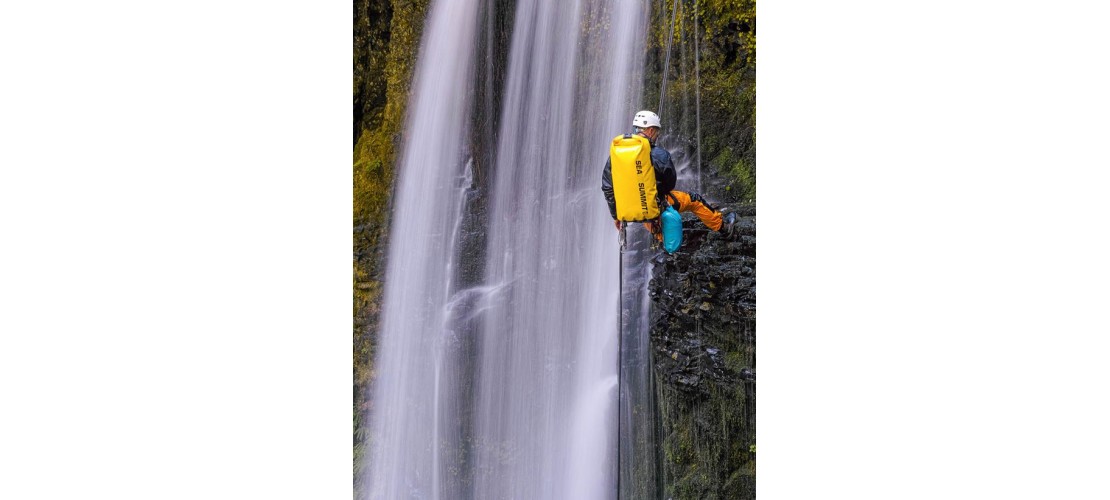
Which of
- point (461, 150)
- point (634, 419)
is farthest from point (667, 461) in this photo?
point (461, 150)

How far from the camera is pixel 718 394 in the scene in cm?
389

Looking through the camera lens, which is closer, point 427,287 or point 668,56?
point 668,56

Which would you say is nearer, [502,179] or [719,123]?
[719,123]

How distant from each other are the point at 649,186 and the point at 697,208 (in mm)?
216

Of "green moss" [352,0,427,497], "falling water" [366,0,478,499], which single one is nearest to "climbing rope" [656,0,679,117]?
"falling water" [366,0,478,499]

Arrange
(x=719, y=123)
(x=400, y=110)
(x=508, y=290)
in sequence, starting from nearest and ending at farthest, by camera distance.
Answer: (x=719, y=123), (x=508, y=290), (x=400, y=110)

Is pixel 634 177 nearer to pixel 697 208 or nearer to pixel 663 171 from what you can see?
pixel 663 171

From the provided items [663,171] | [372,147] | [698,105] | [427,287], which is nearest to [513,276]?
[427,287]

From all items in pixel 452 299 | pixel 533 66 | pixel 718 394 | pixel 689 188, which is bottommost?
pixel 718 394

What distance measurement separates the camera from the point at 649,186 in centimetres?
396

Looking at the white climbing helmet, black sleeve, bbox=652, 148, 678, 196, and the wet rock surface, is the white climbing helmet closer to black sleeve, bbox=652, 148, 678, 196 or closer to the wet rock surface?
black sleeve, bbox=652, 148, 678, 196

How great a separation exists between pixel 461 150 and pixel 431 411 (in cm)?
124

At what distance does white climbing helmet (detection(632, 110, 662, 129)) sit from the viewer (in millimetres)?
3973

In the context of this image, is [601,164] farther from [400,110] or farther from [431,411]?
[431,411]
